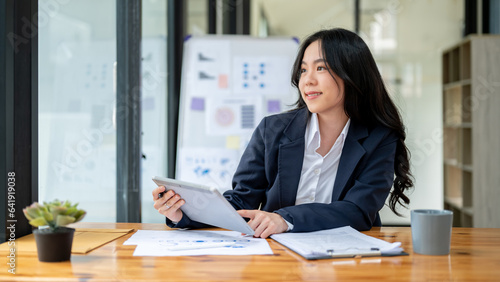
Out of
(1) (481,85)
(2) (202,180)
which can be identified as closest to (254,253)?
(2) (202,180)

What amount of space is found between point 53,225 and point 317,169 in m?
0.87

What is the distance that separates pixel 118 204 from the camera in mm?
2471

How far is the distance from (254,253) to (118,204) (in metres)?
1.52

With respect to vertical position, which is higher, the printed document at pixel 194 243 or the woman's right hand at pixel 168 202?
the woman's right hand at pixel 168 202

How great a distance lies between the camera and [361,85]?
1690 millimetres

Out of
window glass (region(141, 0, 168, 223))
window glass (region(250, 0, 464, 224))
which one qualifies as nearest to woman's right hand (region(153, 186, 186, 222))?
window glass (region(141, 0, 168, 223))

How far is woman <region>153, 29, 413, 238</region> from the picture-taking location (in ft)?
5.27

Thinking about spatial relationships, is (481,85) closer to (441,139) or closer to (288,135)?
(441,139)

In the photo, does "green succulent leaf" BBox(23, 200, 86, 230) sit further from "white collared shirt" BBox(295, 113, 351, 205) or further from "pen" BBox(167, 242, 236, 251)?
"white collared shirt" BBox(295, 113, 351, 205)

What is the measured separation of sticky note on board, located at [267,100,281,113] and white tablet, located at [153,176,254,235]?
6.35 feet

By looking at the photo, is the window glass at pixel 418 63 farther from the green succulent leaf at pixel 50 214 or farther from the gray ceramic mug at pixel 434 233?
the green succulent leaf at pixel 50 214

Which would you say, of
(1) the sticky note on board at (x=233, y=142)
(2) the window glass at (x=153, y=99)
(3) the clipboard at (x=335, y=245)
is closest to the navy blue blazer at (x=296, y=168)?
(3) the clipboard at (x=335, y=245)

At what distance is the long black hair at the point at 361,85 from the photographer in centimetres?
164

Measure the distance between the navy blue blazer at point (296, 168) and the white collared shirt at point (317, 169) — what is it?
0.04 meters
